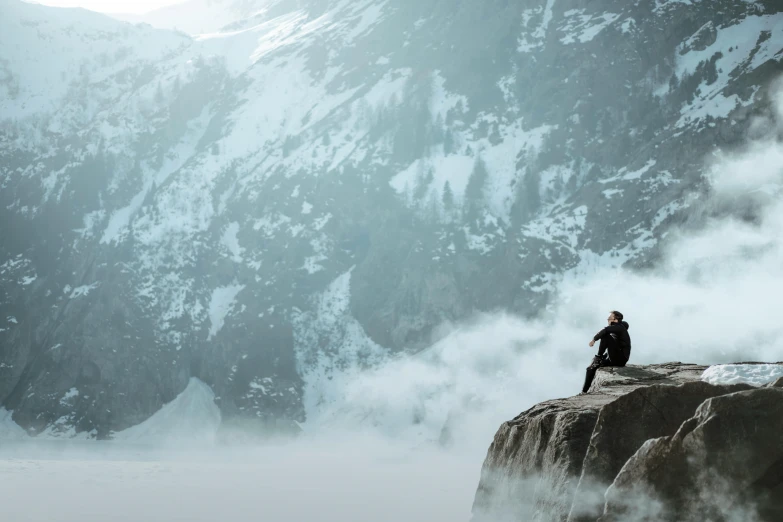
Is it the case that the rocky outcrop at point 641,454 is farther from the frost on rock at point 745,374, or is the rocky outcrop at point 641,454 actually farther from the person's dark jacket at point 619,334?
the frost on rock at point 745,374

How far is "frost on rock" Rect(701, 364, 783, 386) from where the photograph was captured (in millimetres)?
12102

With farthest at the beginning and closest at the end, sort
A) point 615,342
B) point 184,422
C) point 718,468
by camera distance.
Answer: point 184,422, point 615,342, point 718,468

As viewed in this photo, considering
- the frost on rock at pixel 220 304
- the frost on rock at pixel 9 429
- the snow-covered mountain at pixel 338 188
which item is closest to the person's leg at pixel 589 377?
the snow-covered mountain at pixel 338 188

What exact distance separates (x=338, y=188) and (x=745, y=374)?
95.2 meters

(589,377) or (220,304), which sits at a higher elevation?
(220,304)

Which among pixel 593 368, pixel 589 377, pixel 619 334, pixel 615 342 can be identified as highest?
pixel 619 334

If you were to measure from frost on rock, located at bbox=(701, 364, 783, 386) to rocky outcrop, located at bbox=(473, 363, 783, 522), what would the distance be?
988 mm

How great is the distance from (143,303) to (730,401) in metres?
99.9

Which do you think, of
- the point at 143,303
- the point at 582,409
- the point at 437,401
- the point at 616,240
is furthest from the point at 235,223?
the point at 582,409

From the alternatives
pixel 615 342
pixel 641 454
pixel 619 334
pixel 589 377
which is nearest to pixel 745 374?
pixel 641 454

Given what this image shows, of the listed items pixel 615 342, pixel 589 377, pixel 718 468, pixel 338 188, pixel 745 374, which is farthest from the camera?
pixel 338 188

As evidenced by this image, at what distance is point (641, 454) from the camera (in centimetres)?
950

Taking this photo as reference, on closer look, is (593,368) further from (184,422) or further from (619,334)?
(184,422)

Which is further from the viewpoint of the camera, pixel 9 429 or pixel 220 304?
pixel 220 304
